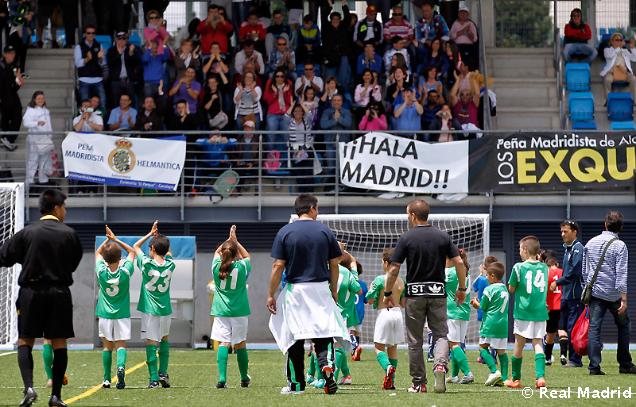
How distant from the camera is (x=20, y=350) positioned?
11852 mm

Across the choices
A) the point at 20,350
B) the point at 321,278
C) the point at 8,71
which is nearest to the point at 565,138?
the point at 8,71

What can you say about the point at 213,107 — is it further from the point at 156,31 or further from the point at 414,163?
the point at 414,163

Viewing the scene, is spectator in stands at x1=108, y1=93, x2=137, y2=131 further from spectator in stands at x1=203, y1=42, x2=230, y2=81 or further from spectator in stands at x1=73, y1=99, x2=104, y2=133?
spectator in stands at x1=203, y1=42, x2=230, y2=81

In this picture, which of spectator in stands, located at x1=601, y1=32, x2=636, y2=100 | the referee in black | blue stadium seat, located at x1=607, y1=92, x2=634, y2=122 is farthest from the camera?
spectator in stands, located at x1=601, y1=32, x2=636, y2=100

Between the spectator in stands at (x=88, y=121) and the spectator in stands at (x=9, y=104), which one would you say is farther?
the spectator in stands at (x=9, y=104)

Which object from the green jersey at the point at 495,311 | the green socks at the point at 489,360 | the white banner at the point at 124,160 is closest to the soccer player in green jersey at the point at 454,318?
the green socks at the point at 489,360

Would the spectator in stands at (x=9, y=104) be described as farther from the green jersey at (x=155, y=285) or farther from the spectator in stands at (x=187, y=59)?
the green jersey at (x=155, y=285)

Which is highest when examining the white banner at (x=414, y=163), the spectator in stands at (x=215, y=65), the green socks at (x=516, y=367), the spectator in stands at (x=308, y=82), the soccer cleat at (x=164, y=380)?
the spectator in stands at (x=215, y=65)

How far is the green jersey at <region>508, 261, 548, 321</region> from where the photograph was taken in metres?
14.2

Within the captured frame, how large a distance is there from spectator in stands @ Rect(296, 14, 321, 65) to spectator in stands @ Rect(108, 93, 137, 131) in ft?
12.1

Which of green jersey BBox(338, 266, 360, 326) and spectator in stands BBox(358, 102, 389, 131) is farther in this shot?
spectator in stands BBox(358, 102, 389, 131)

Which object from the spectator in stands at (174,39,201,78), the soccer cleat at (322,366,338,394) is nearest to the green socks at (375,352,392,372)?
the soccer cleat at (322,366,338,394)

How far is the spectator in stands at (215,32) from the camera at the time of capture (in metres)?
27.6

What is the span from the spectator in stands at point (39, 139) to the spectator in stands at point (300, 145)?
4469 millimetres
